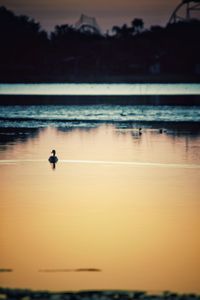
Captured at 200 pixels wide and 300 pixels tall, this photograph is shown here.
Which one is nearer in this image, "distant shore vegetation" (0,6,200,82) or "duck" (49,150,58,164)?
"duck" (49,150,58,164)

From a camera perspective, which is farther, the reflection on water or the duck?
the duck

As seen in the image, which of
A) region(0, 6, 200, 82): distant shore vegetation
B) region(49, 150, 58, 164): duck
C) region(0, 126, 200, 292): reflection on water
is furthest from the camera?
region(0, 6, 200, 82): distant shore vegetation

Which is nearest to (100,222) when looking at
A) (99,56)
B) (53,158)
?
(53,158)

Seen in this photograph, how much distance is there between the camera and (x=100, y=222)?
581 inches

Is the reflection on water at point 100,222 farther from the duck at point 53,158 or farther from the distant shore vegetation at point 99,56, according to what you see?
the distant shore vegetation at point 99,56

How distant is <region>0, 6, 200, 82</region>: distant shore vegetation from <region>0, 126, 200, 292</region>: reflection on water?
455 feet

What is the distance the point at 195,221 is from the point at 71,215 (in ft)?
6.29

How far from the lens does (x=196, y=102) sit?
66.0 meters

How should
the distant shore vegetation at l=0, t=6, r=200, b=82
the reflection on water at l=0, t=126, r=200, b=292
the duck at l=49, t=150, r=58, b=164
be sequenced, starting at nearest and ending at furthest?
the reflection on water at l=0, t=126, r=200, b=292
the duck at l=49, t=150, r=58, b=164
the distant shore vegetation at l=0, t=6, r=200, b=82

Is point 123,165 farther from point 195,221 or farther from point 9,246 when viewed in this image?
point 9,246

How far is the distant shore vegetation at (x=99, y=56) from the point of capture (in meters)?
165

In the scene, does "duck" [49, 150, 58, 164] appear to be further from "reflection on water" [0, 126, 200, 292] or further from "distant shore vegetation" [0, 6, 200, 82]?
"distant shore vegetation" [0, 6, 200, 82]

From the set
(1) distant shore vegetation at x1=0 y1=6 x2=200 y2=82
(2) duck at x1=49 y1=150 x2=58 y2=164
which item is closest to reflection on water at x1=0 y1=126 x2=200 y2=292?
(2) duck at x1=49 y1=150 x2=58 y2=164

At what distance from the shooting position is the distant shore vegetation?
6491 inches
